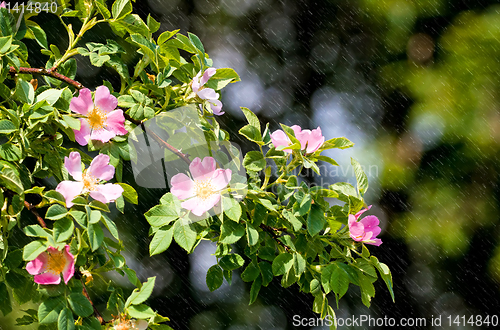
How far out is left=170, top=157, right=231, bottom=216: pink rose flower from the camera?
77cm

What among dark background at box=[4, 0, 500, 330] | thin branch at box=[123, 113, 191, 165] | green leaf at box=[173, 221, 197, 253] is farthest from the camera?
dark background at box=[4, 0, 500, 330]

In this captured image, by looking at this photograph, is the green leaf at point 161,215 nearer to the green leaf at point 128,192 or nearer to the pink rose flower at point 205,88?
the green leaf at point 128,192

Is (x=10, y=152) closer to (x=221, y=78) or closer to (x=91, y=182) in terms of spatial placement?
(x=91, y=182)

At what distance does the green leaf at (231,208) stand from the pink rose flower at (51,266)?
270 mm

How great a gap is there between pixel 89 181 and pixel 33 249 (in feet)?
0.48

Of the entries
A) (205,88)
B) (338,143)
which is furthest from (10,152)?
(338,143)

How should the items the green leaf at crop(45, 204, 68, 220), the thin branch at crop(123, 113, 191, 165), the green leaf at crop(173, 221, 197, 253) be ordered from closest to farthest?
the green leaf at crop(45, 204, 68, 220) → the green leaf at crop(173, 221, 197, 253) → the thin branch at crop(123, 113, 191, 165)

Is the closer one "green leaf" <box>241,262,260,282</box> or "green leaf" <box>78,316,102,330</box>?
"green leaf" <box>78,316,102,330</box>

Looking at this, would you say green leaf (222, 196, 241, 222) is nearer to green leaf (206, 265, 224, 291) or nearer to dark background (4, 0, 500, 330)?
green leaf (206, 265, 224, 291)

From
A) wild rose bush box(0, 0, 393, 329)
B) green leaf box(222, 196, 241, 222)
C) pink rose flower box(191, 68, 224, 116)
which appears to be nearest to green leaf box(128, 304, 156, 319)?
wild rose bush box(0, 0, 393, 329)

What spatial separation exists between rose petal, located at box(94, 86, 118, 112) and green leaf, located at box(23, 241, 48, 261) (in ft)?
0.93

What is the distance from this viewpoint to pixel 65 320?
0.68 meters

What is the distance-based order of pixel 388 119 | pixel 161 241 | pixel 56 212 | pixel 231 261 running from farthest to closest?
pixel 388 119, pixel 231 261, pixel 161 241, pixel 56 212

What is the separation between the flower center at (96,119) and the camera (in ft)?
2.65
